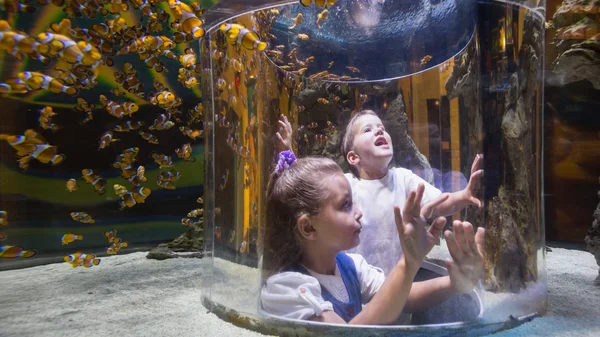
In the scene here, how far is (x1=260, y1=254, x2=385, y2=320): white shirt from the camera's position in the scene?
5.72 ft

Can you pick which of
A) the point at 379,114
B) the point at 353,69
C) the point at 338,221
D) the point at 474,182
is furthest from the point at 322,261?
the point at 353,69

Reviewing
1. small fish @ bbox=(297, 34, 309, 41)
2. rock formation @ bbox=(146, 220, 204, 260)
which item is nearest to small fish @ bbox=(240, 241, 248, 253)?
small fish @ bbox=(297, 34, 309, 41)

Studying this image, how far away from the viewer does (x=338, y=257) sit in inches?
70.0

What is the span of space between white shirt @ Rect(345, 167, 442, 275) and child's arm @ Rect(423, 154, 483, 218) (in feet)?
0.18

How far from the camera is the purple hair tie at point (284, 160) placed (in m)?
1.88

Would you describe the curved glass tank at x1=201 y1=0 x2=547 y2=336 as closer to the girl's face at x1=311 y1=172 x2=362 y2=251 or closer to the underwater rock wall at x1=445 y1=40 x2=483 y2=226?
the underwater rock wall at x1=445 y1=40 x2=483 y2=226

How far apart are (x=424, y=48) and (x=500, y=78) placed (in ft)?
1.56

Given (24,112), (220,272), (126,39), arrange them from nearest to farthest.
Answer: (220,272) → (24,112) → (126,39)

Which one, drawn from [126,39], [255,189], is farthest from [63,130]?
[255,189]

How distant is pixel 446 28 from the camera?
6.64 ft

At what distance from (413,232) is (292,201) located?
1.82 ft

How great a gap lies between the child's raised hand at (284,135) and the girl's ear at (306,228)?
Result: 1.15 ft

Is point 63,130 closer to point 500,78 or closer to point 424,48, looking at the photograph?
point 424,48

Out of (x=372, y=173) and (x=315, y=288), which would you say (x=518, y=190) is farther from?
(x=315, y=288)
